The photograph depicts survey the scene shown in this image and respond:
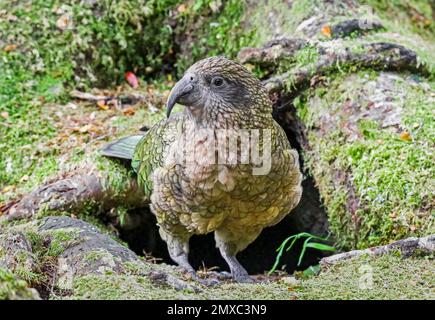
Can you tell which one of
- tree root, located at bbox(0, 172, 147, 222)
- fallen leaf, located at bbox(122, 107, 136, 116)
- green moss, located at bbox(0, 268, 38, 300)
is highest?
fallen leaf, located at bbox(122, 107, 136, 116)

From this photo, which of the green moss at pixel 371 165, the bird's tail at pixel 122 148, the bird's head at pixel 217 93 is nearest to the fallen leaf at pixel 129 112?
the bird's tail at pixel 122 148

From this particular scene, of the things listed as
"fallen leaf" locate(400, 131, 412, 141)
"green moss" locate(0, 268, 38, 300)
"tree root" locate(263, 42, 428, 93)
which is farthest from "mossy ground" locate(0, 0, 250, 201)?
"green moss" locate(0, 268, 38, 300)

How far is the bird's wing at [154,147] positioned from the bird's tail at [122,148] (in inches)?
12.6

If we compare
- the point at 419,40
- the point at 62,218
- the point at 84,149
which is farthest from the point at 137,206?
the point at 419,40

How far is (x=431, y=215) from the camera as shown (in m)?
4.43

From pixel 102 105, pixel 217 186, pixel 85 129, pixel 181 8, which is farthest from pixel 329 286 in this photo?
pixel 181 8

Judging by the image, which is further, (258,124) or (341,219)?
(341,219)

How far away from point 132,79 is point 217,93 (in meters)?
2.93

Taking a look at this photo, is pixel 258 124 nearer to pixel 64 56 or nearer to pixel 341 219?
pixel 341 219

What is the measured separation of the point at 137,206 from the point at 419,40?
312cm

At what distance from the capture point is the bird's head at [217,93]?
401 cm

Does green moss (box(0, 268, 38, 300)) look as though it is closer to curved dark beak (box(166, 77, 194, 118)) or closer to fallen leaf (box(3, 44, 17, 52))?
curved dark beak (box(166, 77, 194, 118))

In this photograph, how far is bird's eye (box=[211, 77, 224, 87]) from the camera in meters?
4.05

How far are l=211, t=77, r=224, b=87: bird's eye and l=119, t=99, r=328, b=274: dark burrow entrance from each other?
1.90 metres
